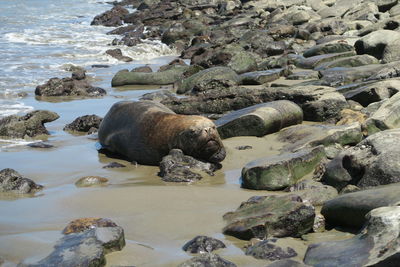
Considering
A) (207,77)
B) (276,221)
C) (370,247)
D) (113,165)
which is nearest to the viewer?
(370,247)

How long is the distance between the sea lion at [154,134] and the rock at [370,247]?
2878 millimetres

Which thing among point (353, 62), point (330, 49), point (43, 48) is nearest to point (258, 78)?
point (353, 62)

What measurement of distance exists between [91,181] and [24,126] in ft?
8.62

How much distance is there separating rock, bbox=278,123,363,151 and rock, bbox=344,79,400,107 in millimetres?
1687

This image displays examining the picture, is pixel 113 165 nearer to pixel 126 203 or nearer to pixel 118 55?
pixel 126 203

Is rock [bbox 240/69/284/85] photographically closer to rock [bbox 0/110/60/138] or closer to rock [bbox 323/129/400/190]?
rock [bbox 0/110/60/138]

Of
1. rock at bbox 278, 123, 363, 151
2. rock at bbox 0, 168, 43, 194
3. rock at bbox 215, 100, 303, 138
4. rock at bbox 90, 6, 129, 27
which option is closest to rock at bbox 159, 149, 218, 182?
rock at bbox 278, 123, 363, 151

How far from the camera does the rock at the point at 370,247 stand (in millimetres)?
3301

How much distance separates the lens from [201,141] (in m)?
6.62

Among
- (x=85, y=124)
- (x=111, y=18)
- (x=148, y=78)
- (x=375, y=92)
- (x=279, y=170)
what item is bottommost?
(x=111, y=18)

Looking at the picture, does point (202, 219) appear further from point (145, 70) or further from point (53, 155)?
point (145, 70)

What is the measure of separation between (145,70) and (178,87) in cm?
257

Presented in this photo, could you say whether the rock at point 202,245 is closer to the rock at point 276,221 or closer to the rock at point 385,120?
the rock at point 276,221

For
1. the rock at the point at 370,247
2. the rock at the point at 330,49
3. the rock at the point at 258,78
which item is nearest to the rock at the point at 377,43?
the rock at the point at 330,49
